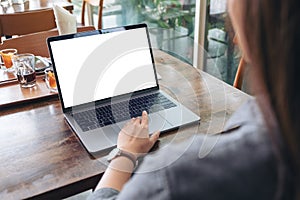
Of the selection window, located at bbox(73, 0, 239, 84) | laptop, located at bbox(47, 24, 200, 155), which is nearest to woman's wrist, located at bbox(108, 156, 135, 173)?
laptop, located at bbox(47, 24, 200, 155)

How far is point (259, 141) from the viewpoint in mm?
526

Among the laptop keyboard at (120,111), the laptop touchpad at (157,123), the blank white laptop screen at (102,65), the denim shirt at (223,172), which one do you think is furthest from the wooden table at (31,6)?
the denim shirt at (223,172)

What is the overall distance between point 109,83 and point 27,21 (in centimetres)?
113

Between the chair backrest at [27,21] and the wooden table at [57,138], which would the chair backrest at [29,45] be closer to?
the chair backrest at [27,21]

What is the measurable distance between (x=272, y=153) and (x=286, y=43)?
0.52 feet

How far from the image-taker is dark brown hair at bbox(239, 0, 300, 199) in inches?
17.4

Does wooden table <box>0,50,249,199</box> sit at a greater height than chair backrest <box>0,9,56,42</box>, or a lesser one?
lesser

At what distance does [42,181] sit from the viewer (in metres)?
0.91

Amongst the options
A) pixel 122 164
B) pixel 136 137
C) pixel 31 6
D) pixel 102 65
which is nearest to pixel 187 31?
pixel 31 6

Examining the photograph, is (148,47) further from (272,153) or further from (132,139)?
(272,153)

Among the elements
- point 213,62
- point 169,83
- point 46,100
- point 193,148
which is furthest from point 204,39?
point 193,148

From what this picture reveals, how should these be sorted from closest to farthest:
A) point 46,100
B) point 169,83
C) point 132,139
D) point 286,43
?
1. point 286,43
2. point 132,139
3. point 46,100
4. point 169,83

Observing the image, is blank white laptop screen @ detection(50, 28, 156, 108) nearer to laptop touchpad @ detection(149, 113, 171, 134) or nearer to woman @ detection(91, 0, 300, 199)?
laptop touchpad @ detection(149, 113, 171, 134)

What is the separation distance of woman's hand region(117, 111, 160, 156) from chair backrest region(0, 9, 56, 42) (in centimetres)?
133
